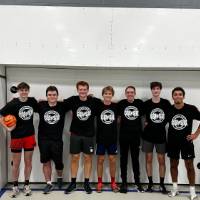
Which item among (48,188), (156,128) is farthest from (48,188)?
(156,128)

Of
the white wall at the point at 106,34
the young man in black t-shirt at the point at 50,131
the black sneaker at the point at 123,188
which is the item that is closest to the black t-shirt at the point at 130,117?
the white wall at the point at 106,34

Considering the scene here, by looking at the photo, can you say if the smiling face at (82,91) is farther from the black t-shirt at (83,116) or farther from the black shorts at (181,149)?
the black shorts at (181,149)

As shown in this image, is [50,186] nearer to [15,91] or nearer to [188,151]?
[15,91]

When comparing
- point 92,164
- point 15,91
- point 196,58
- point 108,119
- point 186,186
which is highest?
point 196,58

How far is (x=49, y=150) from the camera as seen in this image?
11.4 feet

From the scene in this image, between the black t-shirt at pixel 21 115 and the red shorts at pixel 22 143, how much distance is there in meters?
0.05

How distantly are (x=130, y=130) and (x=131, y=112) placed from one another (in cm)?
22

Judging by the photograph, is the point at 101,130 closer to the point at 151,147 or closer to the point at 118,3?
the point at 151,147

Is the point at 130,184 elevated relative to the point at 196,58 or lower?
lower

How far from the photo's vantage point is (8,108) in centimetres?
336

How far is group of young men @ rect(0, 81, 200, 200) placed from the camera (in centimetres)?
336

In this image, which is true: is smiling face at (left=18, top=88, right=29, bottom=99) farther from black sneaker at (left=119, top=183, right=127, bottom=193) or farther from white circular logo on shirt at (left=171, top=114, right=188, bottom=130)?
white circular logo on shirt at (left=171, top=114, right=188, bottom=130)

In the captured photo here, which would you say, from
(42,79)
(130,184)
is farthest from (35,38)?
(130,184)

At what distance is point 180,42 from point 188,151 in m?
1.27
